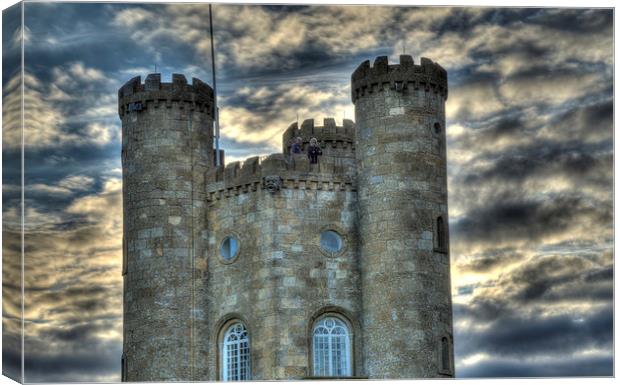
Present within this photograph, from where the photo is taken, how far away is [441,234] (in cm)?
6431

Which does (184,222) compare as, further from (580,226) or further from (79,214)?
(580,226)

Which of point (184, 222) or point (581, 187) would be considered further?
point (184, 222)

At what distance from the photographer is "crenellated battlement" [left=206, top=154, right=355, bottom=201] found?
214ft

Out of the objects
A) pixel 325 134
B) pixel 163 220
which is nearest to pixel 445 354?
pixel 163 220

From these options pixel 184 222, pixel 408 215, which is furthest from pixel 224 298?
pixel 408 215

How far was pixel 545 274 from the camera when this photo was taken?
62.9 meters

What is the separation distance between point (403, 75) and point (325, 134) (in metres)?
8.20

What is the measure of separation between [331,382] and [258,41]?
38.5 ft

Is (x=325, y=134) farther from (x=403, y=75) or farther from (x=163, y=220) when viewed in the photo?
(x=163, y=220)

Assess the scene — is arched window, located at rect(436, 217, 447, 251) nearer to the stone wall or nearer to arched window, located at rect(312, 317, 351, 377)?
the stone wall

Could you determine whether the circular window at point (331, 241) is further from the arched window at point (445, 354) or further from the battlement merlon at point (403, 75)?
the battlement merlon at point (403, 75)

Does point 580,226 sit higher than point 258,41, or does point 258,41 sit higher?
point 258,41

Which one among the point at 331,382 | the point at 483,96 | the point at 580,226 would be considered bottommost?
the point at 331,382

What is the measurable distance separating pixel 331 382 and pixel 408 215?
22.2 ft
